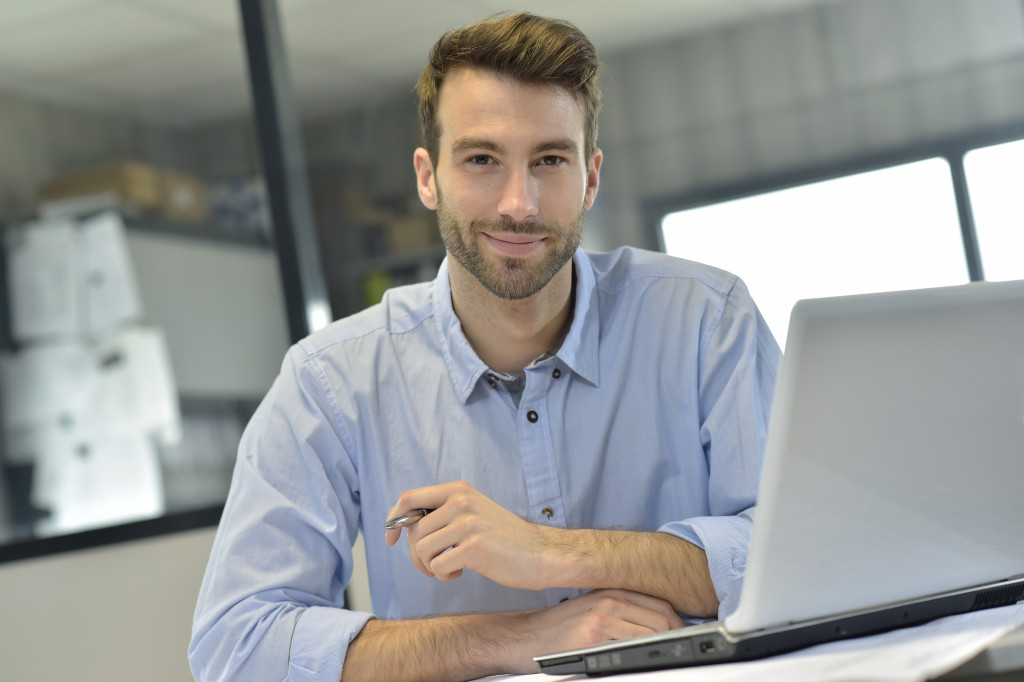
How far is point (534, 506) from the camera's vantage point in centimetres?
135

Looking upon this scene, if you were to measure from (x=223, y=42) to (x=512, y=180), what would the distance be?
2104 millimetres

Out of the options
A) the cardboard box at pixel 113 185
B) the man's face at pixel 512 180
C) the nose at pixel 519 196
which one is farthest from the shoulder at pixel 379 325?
the cardboard box at pixel 113 185

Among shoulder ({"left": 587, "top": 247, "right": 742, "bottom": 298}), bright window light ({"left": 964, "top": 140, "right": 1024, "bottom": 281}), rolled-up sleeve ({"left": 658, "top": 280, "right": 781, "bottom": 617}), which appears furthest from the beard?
bright window light ({"left": 964, "top": 140, "right": 1024, "bottom": 281})

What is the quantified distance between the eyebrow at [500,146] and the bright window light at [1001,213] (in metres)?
1.62

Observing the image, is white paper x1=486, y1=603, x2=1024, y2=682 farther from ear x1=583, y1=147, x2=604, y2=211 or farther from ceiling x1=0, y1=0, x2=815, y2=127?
ceiling x1=0, y1=0, x2=815, y2=127

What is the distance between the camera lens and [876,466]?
2.33 ft

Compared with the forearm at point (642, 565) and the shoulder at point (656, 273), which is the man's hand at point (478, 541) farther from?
the shoulder at point (656, 273)

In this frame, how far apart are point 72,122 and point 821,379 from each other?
3159mm

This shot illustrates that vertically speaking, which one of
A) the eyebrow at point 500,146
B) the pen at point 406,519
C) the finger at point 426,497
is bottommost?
the pen at point 406,519

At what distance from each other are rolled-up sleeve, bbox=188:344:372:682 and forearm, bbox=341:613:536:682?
3 centimetres

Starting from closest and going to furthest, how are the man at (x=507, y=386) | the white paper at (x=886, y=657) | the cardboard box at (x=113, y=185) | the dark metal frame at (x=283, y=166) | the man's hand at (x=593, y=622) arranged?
the white paper at (x=886, y=657) < the man's hand at (x=593, y=622) < the man at (x=507, y=386) < the dark metal frame at (x=283, y=166) < the cardboard box at (x=113, y=185)

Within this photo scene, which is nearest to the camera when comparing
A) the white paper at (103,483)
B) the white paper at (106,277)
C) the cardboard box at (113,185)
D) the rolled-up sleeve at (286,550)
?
the rolled-up sleeve at (286,550)

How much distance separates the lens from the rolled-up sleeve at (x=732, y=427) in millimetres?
1140

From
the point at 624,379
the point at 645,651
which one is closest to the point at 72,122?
the point at 624,379
